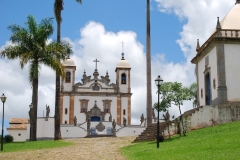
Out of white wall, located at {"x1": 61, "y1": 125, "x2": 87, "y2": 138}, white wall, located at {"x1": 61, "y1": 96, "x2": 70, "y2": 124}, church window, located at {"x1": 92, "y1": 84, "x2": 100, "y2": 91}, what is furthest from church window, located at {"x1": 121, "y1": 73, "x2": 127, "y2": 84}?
white wall, located at {"x1": 61, "y1": 125, "x2": 87, "y2": 138}

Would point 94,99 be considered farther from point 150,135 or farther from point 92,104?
point 150,135

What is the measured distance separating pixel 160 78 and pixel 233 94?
8.28 meters

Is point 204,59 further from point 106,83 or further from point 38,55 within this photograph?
point 106,83

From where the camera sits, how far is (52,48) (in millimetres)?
25547

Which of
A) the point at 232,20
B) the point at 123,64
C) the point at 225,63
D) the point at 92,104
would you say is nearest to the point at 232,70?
the point at 225,63

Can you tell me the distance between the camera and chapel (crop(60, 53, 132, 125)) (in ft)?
182

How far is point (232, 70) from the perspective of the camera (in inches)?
951

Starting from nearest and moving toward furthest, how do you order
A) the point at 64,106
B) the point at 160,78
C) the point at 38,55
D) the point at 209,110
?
the point at 160,78 → the point at 209,110 → the point at 38,55 → the point at 64,106

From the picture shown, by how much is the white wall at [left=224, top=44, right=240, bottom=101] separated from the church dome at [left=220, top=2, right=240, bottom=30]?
170 cm

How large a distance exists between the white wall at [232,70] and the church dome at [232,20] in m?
1.70

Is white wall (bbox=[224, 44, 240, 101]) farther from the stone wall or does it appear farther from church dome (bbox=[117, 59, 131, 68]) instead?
church dome (bbox=[117, 59, 131, 68])

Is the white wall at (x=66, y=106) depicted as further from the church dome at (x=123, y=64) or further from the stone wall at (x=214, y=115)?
the stone wall at (x=214, y=115)

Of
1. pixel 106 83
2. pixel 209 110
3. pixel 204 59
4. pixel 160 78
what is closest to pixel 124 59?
pixel 106 83

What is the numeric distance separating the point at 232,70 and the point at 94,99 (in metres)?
34.3
